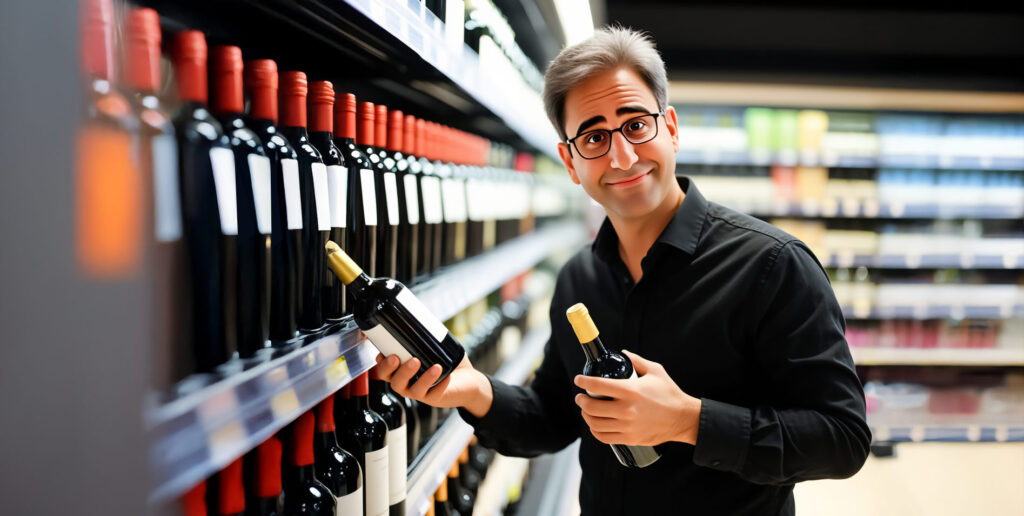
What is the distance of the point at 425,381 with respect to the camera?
109 cm

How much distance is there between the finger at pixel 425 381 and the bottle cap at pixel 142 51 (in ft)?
1.89

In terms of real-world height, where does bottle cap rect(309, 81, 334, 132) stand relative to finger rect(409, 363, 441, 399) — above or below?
above

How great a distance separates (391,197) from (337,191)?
30 cm

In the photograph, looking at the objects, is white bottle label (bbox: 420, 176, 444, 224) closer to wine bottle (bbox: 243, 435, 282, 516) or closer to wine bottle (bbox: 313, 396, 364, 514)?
wine bottle (bbox: 313, 396, 364, 514)

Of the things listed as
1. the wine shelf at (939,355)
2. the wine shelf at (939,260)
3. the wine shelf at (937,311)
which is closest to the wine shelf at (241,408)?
the wine shelf at (939,260)

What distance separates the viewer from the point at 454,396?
4.39 feet

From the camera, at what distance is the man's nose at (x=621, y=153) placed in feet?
4.39

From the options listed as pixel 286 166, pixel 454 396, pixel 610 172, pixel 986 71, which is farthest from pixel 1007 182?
pixel 286 166

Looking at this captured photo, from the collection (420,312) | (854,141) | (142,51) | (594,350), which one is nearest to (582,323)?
(594,350)

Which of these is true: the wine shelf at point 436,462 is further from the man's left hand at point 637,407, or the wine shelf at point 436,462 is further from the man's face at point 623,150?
the man's face at point 623,150

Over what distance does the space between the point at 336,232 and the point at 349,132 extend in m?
0.24

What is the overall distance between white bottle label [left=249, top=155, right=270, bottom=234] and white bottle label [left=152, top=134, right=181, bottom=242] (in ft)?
0.48

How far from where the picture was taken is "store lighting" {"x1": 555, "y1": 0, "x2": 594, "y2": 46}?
285cm

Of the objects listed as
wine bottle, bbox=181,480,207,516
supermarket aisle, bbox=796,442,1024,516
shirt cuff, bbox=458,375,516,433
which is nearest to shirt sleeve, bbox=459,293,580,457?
shirt cuff, bbox=458,375,516,433
